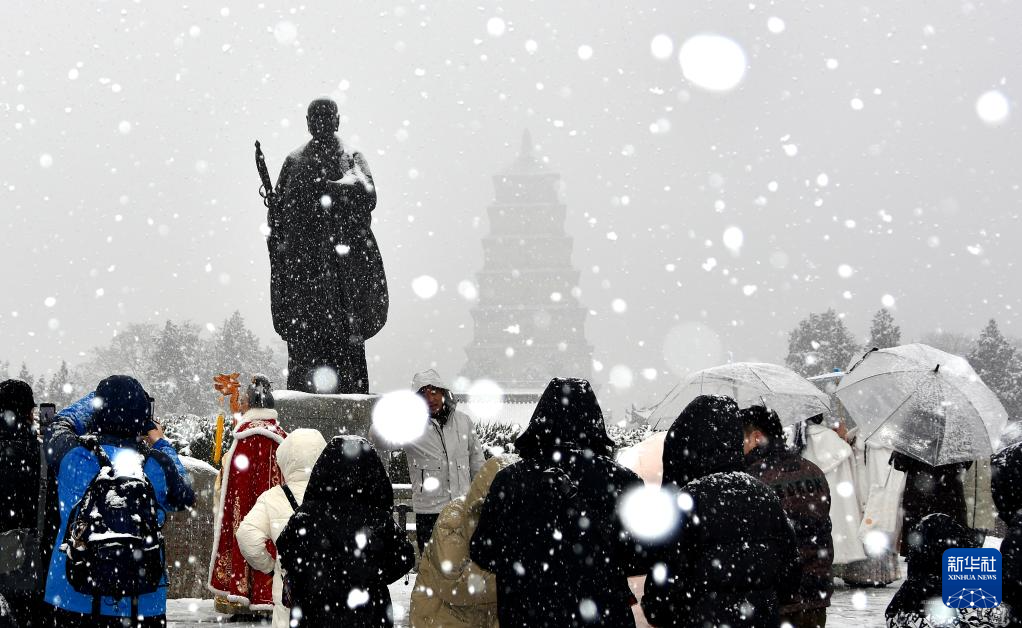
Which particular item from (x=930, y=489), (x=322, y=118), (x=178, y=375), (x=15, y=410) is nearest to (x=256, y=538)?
(x=15, y=410)

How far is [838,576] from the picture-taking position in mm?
9062

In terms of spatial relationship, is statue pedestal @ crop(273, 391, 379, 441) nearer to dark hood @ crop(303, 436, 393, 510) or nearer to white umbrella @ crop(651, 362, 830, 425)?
white umbrella @ crop(651, 362, 830, 425)

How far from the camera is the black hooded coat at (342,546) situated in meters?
3.67

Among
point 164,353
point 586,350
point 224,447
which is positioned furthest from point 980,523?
point 586,350

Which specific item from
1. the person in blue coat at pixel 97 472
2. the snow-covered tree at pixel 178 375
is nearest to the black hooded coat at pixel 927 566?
the person in blue coat at pixel 97 472

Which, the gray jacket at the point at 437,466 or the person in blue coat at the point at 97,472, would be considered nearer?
the person in blue coat at the point at 97,472

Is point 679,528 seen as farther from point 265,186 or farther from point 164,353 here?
point 164,353

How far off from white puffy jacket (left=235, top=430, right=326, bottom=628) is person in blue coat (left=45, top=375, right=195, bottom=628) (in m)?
0.58

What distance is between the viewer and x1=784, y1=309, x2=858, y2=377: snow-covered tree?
54.0 meters

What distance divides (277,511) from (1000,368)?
4839 cm

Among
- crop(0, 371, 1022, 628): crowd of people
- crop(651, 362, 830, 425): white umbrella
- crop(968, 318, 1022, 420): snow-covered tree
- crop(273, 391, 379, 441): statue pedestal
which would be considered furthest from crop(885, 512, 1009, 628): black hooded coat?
crop(968, 318, 1022, 420): snow-covered tree

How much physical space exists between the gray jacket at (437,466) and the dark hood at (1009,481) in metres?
3.71

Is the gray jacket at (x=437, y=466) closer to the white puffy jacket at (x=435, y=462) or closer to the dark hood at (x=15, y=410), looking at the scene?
the white puffy jacket at (x=435, y=462)

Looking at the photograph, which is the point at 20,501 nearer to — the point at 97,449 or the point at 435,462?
the point at 97,449
